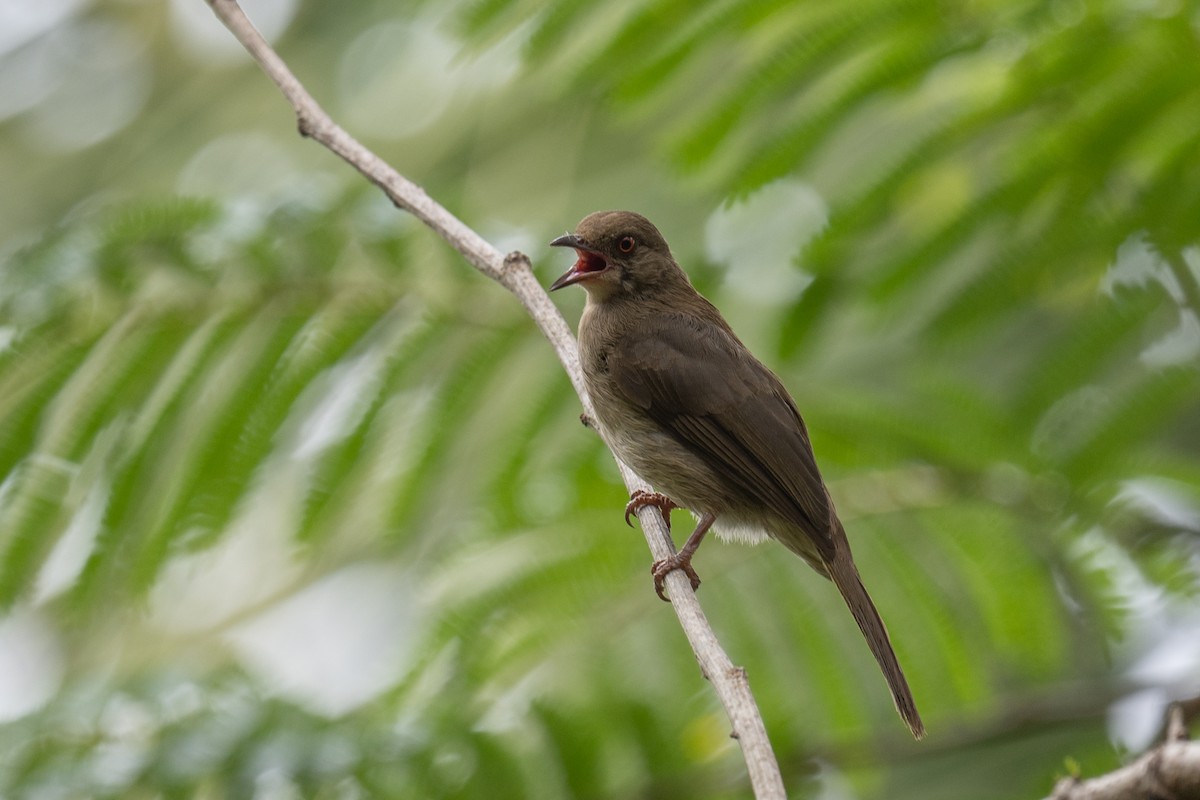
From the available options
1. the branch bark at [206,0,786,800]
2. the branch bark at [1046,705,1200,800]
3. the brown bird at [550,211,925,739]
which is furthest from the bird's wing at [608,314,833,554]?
the branch bark at [1046,705,1200,800]

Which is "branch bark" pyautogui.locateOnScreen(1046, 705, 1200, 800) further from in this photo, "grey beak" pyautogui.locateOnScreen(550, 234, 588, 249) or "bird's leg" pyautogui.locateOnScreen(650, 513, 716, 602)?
"grey beak" pyautogui.locateOnScreen(550, 234, 588, 249)

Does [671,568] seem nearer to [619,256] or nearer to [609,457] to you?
[609,457]

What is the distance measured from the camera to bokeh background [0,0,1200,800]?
3787mm

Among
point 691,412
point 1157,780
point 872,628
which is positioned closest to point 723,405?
point 691,412

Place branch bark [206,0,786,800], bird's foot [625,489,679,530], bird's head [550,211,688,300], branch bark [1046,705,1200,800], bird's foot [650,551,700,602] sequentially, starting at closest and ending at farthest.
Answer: branch bark [1046,705,1200,800]
bird's foot [650,551,700,602]
branch bark [206,0,786,800]
bird's foot [625,489,679,530]
bird's head [550,211,688,300]

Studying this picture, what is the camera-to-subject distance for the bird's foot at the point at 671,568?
3.42m

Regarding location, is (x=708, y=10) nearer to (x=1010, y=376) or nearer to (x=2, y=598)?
(x=1010, y=376)

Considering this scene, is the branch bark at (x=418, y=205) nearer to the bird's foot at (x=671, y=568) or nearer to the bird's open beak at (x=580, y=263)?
the bird's foot at (x=671, y=568)

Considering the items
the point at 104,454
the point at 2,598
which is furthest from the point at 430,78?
the point at 2,598

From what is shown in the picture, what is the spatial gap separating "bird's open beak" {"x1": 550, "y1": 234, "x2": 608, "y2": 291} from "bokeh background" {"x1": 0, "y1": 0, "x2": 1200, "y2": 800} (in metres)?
0.15

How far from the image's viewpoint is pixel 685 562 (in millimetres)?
3855

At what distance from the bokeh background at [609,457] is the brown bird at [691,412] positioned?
18cm

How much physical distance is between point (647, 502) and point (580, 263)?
0.91 metres

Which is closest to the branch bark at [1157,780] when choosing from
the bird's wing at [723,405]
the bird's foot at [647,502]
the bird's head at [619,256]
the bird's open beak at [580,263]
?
the bird's wing at [723,405]
